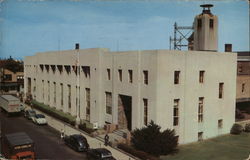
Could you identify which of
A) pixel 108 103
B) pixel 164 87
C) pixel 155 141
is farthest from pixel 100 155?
pixel 108 103

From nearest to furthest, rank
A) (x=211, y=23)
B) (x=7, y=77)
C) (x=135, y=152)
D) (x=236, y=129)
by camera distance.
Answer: (x=135, y=152), (x=211, y=23), (x=236, y=129), (x=7, y=77)

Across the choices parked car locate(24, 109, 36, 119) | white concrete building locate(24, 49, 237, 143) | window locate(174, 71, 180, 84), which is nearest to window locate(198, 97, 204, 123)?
white concrete building locate(24, 49, 237, 143)

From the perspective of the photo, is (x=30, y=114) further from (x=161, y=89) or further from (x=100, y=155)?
(x=161, y=89)

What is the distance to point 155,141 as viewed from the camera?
3148 centimetres

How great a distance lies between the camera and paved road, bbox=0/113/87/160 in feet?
105

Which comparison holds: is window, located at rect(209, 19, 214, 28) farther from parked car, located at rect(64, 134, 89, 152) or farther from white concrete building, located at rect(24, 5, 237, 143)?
parked car, located at rect(64, 134, 89, 152)

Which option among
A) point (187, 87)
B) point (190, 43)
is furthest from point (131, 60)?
point (190, 43)

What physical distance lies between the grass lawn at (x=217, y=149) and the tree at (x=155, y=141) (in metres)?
1.00

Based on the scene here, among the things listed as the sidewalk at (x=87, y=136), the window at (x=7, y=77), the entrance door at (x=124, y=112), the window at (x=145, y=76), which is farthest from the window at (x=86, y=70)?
the window at (x=7, y=77)

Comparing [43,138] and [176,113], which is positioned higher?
[176,113]

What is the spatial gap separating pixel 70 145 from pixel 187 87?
16807 millimetres

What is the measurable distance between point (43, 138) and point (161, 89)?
17842 mm

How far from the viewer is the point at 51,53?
63594 millimetres

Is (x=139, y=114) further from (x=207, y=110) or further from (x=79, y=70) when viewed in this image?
(x=79, y=70)
